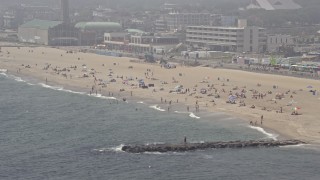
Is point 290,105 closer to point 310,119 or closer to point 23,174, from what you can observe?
point 310,119

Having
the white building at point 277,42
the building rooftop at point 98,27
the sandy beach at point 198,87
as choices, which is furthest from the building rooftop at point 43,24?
the white building at point 277,42

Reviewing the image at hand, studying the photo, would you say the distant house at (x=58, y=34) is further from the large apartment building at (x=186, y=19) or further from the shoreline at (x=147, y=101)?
the shoreline at (x=147, y=101)

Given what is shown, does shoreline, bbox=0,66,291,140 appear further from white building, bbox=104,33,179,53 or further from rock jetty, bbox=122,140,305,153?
white building, bbox=104,33,179,53

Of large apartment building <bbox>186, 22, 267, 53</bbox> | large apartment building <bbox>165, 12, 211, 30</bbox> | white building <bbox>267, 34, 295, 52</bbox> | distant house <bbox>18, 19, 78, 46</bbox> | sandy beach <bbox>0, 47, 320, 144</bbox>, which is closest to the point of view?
sandy beach <bbox>0, 47, 320, 144</bbox>

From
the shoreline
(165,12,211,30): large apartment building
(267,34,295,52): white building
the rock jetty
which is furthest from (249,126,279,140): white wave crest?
(165,12,211,30): large apartment building

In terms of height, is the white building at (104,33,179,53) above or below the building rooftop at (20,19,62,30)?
below

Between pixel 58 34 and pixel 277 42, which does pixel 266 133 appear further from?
pixel 58 34
